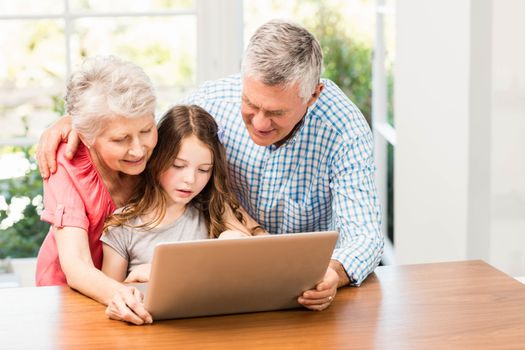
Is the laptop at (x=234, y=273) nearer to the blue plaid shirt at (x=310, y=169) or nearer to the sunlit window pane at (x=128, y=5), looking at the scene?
the blue plaid shirt at (x=310, y=169)

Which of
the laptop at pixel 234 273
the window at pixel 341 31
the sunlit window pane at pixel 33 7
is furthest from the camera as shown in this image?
the window at pixel 341 31

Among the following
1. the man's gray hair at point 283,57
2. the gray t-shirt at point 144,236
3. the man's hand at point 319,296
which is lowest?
the man's hand at point 319,296

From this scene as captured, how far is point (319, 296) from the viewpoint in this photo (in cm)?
197

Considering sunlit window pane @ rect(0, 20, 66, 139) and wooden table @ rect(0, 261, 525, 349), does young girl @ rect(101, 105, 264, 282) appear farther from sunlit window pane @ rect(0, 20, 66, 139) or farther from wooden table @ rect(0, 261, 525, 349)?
sunlit window pane @ rect(0, 20, 66, 139)

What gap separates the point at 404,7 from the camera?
395 cm

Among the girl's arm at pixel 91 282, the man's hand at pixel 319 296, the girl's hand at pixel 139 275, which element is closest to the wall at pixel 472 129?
the man's hand at pixel 319 296

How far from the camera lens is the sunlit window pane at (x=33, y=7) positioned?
4258mm

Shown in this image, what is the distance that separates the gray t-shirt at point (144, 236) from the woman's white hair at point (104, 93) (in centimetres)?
24

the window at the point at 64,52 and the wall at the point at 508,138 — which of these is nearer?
the wall at the point at 508,138

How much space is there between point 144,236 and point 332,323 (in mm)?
631

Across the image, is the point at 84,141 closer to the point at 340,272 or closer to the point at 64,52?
the point at 340,272

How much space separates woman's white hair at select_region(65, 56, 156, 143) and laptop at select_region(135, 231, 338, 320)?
50 cm

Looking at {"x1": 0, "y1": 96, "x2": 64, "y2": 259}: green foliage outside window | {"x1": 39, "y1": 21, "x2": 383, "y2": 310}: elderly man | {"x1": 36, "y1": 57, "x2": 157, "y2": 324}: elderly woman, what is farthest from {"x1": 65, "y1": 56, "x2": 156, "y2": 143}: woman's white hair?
{"x1": 0, "y1": 96, "x2": 64, "y2": 259}: green foliage outside window

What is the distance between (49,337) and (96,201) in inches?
19.5
